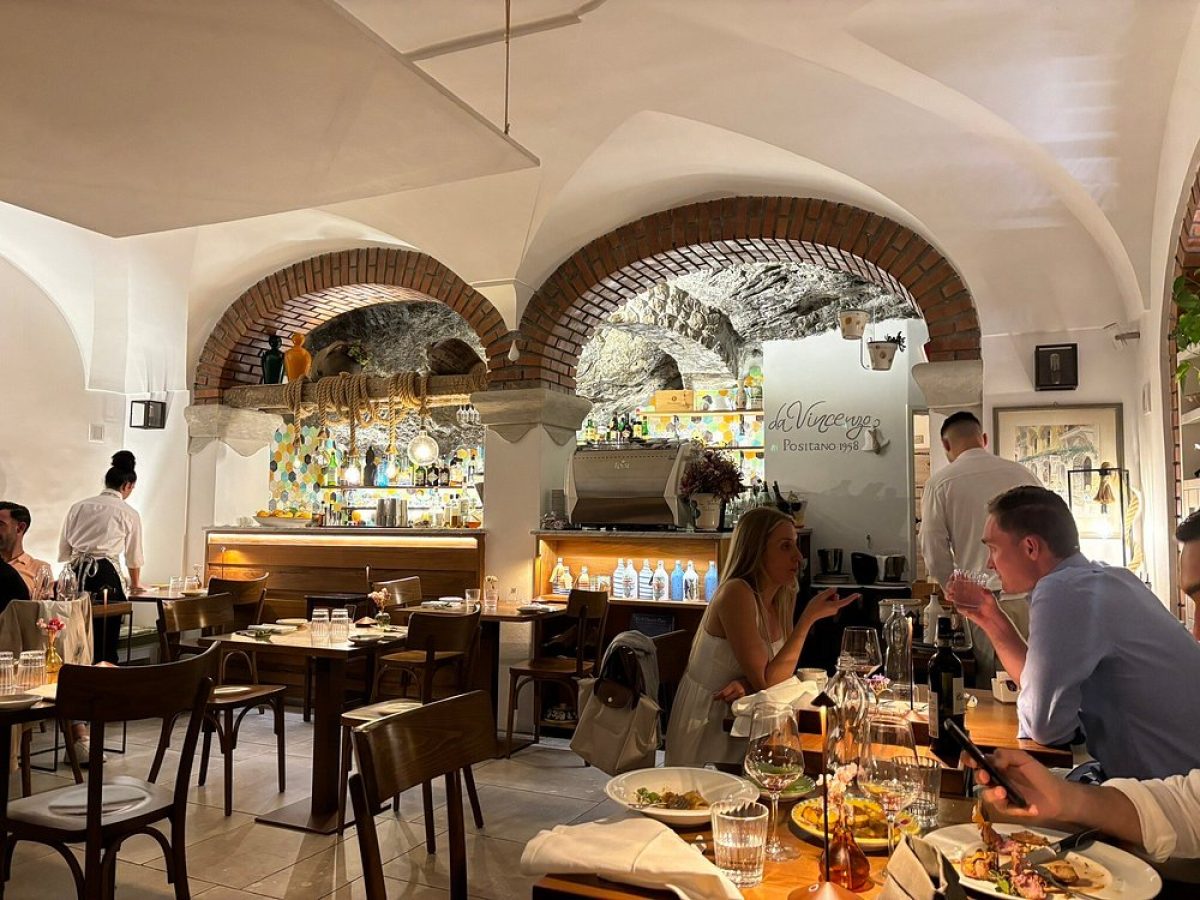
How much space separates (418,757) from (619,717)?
0.93 metres

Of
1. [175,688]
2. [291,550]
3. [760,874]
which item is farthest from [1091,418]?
[291,550]

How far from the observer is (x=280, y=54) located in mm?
2072

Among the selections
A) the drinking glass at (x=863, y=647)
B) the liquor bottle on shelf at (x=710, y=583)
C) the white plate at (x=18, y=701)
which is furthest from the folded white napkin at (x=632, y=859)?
the liquor bottle on shelf at (x=710, y=583)

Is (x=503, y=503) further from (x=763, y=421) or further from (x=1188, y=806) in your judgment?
(x=1188, y=806)

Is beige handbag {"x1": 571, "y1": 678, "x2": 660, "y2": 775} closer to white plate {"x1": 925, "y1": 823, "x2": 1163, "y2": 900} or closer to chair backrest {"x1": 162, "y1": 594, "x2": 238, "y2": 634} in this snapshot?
white plate {"x1": 925, "y1": 823, "x2": 1163, "y2": 900}

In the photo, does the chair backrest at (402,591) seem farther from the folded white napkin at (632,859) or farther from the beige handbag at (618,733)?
the folded white napkin at (632,859)

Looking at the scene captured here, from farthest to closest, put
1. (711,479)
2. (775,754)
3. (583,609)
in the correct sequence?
(711,479), (583,609), (775,754)

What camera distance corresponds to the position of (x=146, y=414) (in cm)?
743

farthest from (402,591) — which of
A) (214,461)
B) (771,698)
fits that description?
(771,698)

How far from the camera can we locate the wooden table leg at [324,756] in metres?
4.07

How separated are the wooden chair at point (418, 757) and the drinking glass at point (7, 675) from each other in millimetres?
1815

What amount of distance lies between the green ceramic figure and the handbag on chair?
584 cm

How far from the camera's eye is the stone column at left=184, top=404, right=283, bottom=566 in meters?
7.60

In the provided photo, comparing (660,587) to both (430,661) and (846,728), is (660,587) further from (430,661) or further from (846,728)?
(846,728)
